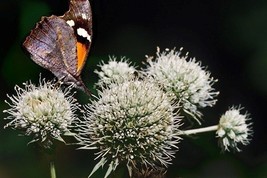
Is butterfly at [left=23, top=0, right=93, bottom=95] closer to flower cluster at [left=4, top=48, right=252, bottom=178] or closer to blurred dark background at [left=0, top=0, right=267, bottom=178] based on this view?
flower cluster at [left=4, top=48, right=252, bottom=178]

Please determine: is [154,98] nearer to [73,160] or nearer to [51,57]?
[51,57]

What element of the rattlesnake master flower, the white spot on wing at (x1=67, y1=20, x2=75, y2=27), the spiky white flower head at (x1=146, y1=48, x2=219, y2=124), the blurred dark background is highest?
the blurred dark background

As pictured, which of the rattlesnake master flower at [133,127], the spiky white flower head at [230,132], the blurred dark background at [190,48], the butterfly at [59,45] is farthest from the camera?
the blurred dark background at [190,48]

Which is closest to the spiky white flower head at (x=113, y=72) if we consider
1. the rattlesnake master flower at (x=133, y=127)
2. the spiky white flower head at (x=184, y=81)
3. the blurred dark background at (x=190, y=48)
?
the spiky white flower head at (x=184, y=81)

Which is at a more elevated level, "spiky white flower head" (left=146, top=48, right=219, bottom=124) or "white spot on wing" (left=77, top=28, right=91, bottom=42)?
"white spot on wing" (left=77, top=28, right=91, bottom=42)

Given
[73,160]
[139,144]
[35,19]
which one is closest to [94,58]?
[35,19]

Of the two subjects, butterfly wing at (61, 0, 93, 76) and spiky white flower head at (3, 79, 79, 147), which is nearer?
spiky white flower head at (3, 79, 79, 147)

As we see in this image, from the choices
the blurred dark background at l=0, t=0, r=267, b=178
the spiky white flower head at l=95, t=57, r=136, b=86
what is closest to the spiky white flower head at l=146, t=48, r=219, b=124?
the spiky white flower head at l=95, t=57, r=136, b=86

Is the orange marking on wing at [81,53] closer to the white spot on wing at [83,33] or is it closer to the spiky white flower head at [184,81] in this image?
the white spot on wing at [83,33]
